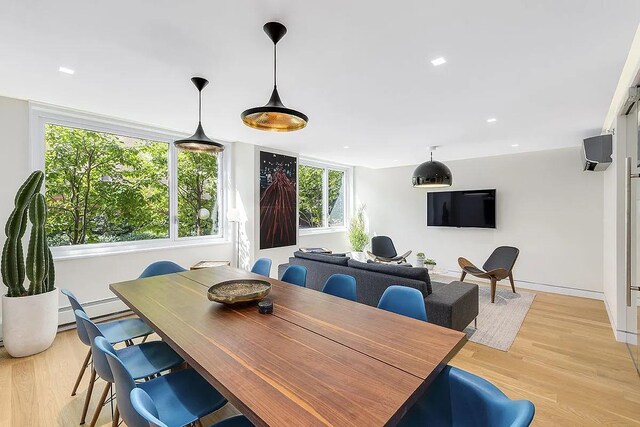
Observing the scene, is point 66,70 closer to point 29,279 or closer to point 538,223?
point 29,279

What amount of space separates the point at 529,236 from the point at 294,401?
19.4ft

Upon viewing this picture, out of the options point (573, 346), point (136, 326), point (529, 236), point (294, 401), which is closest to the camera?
point (294, 401)

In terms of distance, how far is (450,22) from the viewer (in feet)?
5.79

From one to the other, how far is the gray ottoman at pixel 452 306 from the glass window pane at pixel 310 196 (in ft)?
12.7

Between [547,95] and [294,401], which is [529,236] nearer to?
[547,95]

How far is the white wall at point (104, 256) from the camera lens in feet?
10.1

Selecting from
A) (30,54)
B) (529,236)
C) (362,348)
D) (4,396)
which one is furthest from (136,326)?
(529,236)

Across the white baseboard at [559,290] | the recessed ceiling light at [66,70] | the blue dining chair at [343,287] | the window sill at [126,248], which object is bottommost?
the white baseboard at [559,290]

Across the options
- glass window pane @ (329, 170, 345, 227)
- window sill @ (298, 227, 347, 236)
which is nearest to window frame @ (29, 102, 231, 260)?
window sill @ (298, 227, 347, 236)

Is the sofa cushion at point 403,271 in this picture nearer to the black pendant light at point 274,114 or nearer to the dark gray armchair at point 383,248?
the black pendant light at point 274,114

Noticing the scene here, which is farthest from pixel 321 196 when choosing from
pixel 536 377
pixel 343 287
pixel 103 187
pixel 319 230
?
pixel 536 377

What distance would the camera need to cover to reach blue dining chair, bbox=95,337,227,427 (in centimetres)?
→ 120

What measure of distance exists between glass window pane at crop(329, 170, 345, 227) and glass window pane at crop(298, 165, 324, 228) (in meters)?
0.40

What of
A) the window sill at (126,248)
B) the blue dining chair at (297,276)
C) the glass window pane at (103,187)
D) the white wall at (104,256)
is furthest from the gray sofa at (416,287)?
the glass window pane at (103,187)
